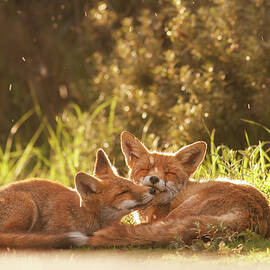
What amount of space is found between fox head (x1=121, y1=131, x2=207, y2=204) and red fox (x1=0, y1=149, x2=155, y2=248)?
224 millimetres

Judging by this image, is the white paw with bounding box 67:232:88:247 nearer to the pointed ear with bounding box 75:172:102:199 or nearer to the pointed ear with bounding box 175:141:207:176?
the pointed ear with bounding box 75:172:102:199

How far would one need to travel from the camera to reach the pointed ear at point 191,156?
6242 mm

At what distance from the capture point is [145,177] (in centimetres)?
600

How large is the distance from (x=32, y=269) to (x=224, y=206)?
1.96 meters

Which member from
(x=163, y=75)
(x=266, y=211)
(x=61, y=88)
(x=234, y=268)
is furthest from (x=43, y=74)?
(x=234, y=268)

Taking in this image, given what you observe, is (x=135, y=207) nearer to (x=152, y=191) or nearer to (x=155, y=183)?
(x=152, y=191)

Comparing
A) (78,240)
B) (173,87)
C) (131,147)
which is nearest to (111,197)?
(78,240)

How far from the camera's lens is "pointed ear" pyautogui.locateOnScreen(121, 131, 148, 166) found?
6422 millimetres

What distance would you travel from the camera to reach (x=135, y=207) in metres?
5.60

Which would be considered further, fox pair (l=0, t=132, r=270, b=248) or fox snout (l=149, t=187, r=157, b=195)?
fox snout (l=149, t=187, r=157, b=195)

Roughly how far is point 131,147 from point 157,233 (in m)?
1.69

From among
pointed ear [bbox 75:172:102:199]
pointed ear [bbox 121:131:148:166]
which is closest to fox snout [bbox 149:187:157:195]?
pointed ear [bbox 75:172:102:199]

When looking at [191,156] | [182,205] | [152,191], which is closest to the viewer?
[182,205]

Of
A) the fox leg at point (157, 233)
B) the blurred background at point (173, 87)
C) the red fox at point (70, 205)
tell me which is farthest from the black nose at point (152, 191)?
the blurred background at point (173, 87)
